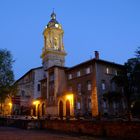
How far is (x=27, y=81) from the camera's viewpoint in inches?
2810

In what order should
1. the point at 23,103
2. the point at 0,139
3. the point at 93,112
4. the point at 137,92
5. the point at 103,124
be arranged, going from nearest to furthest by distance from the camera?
the point at 0,139 < the point at 103,124 < the point at 137,92 < the point at 93,112 < the point at 23,103

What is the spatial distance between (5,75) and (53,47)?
2865cm

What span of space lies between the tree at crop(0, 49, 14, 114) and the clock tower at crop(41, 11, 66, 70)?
71.6 ft

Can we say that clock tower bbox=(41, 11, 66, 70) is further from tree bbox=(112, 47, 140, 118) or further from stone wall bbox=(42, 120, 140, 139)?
stone wall bbox=(42, 120, 140, 139)

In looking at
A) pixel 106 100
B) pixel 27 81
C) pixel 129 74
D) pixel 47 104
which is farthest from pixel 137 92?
pixel 27 81

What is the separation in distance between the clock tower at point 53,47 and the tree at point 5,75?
71.6ft

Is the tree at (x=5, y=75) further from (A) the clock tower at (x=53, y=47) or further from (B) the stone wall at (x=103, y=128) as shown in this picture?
(A) the clock tower at (x=53, y=47)

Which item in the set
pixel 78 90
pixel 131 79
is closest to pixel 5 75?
pixel 78 90

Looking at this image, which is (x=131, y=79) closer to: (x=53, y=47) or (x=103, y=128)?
(x=103, y=128)

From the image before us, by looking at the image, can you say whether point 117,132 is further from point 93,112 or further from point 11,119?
point 11,119

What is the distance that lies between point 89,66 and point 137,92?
37.2 feet

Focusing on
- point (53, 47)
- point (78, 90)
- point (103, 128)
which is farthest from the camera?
point (53, 47)

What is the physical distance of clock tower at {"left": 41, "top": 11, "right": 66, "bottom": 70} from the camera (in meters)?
70.2

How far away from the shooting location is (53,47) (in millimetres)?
73125
